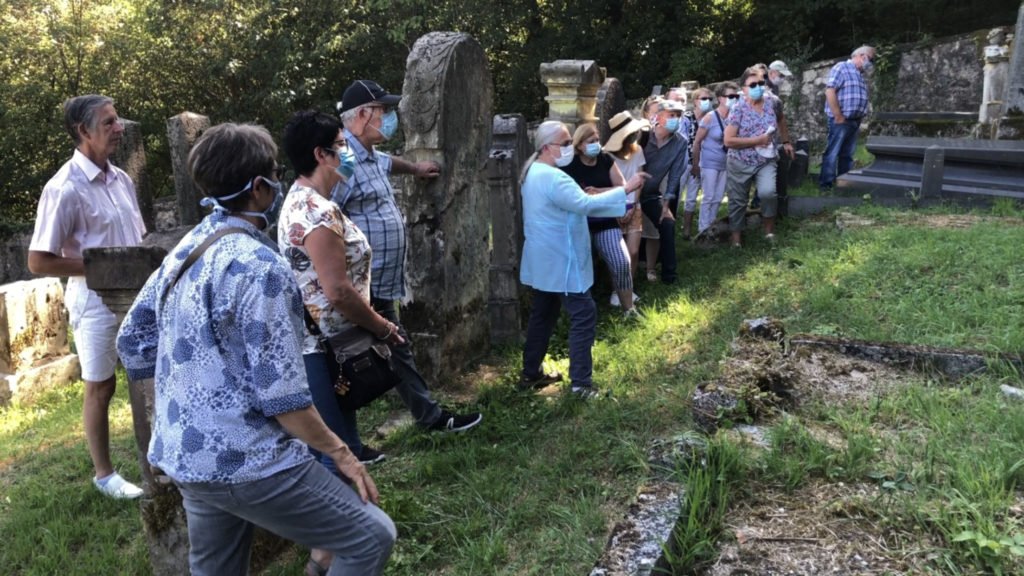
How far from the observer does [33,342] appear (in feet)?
20.4

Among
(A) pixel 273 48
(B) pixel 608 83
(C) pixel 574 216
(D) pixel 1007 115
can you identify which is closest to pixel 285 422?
(C) pixel 574 216

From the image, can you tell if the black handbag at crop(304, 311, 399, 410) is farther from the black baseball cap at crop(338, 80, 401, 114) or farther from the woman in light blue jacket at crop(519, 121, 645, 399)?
the woman in light blue jacket at crop(519, 121, 645, 399)

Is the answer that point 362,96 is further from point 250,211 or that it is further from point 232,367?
point 232,367

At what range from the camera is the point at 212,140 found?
2.15 meters

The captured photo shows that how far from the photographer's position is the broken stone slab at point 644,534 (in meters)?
2.47

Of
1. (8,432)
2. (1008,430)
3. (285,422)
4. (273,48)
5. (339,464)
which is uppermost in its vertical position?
(273,48)

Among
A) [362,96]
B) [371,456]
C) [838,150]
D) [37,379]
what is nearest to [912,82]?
[838,150]

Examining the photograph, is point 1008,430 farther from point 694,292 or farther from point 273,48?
point 273,48

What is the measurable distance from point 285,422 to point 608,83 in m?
5.79

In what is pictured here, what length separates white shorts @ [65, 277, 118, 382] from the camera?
3.71 m

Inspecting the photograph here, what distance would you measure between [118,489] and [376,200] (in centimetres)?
194

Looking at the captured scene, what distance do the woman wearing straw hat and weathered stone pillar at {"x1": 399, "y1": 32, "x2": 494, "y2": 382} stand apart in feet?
3.87

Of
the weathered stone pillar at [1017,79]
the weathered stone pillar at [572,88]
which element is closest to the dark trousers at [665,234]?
the weathered stone pillar at [572,88]

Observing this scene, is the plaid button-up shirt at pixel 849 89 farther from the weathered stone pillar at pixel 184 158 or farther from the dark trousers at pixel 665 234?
the weathered stone pillar at pixel 184 158
